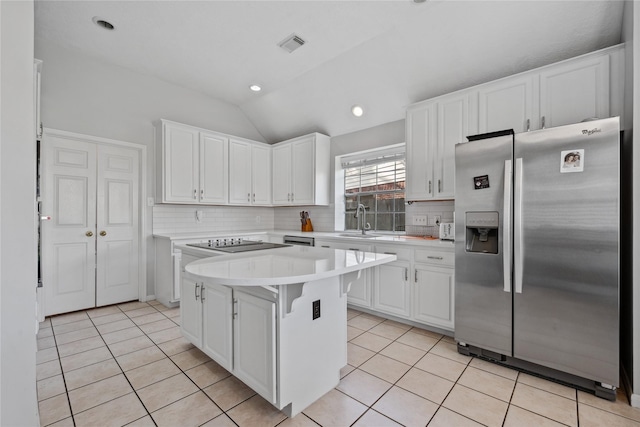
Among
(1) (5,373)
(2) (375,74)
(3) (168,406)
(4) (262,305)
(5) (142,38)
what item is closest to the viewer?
(1) (5,373)

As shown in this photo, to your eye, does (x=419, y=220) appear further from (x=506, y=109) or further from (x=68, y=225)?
(x=68, y=225)

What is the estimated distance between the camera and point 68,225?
3.40 metres

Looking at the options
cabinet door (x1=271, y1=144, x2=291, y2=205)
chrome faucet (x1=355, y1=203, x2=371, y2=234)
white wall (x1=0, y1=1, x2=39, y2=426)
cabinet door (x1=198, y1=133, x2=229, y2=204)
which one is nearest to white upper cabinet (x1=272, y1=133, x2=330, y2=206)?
cabinet door (x1=271, y1=144, x2=291, y2=205)

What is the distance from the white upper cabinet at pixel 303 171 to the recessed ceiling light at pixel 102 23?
2515 mm

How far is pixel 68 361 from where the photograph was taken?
231cm

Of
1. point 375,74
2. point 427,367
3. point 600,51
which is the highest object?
point 375,74

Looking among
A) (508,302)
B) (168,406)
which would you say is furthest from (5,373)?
(508,302)

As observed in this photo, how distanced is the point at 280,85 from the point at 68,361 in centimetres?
373

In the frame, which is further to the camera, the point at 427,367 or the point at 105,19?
the point at 105,19

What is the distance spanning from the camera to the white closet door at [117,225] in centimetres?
363

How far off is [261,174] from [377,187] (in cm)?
193

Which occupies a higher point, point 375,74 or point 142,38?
point 142,38

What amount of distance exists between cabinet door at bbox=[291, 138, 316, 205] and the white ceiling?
0.76 m

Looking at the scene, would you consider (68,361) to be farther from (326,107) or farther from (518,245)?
(326,107)
